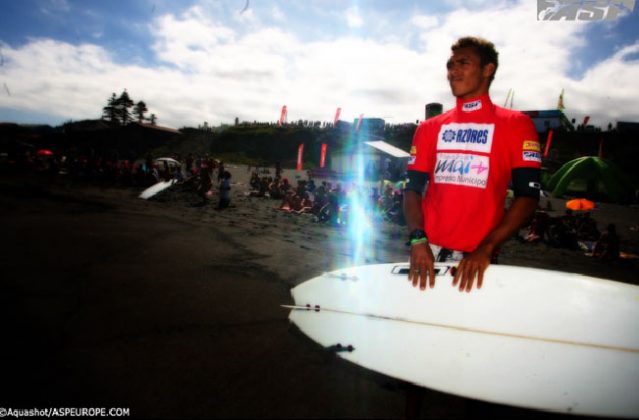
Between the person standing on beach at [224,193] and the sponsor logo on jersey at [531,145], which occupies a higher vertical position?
the sponsor logo on jersey at [531,145]

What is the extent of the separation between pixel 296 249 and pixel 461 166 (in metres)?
5.40

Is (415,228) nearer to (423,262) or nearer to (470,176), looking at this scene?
(423,262)

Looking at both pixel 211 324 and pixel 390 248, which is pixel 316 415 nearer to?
pixel 211 324

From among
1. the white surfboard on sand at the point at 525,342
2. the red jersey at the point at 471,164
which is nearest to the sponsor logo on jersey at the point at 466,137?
the red jersey at the point at 471,164

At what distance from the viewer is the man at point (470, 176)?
1773mm

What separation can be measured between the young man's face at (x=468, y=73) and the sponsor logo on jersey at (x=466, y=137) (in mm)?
215

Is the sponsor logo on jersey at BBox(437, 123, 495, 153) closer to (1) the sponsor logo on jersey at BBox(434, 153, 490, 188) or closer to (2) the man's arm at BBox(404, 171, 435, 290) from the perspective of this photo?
(1) the sponsor logo on jersey at BBox(434, 153, 490, 188)

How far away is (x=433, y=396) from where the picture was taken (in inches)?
102

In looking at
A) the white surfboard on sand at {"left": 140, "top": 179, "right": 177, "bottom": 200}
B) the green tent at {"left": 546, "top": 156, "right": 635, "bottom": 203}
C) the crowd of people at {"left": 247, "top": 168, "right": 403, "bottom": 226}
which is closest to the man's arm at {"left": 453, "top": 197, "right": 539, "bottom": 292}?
the crowd of people at {"left": 247, "top": 168, "right": 403, "bottom": 226}

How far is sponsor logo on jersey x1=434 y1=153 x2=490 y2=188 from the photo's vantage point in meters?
1.94

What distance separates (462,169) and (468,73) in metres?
0.60

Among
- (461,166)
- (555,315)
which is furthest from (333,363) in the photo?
(461,166)

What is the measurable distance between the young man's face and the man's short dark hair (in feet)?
0.07

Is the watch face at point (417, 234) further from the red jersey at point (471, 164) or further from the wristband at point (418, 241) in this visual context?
the red jersey at point (471, 164)
